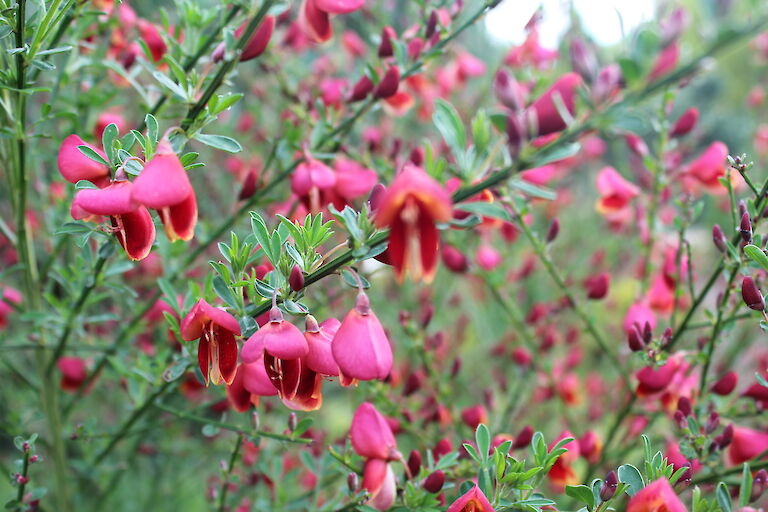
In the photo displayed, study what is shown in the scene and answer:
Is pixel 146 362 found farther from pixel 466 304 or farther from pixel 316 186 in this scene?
pixel 466 304

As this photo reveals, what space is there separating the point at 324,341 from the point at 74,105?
83cm

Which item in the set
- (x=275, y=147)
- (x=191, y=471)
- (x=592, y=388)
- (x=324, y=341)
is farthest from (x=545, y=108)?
(x=592, y=388)

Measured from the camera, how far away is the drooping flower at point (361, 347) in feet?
2.26

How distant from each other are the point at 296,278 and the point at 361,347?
11 centimetres

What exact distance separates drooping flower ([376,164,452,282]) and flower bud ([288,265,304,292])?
5.6 inches

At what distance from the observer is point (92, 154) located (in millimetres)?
798

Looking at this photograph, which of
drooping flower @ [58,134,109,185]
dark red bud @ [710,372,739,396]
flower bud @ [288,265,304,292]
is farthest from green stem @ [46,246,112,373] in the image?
dark red bud @ [710,372,739,396]

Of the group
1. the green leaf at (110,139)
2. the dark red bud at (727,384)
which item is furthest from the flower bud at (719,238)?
the green leaf at (110,139)

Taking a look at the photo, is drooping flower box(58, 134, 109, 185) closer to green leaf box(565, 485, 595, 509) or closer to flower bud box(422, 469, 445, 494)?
flower bud box(422, 469, 445, 494)

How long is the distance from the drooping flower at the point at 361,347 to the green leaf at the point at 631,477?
0.33 metres

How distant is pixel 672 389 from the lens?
1.24 metres

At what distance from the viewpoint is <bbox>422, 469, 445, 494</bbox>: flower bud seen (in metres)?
0.86

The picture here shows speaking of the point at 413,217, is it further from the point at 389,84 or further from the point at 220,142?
the point at 389,84

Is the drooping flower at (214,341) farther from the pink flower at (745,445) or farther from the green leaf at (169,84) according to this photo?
the pink flower at (745,445)
